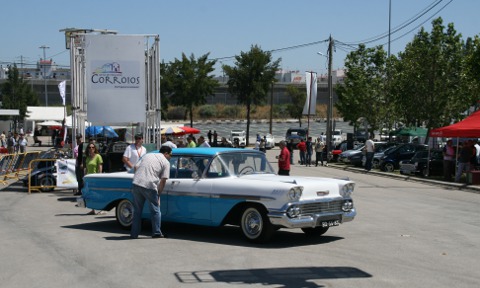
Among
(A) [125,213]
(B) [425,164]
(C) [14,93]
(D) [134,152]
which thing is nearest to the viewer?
(A) [125,213]

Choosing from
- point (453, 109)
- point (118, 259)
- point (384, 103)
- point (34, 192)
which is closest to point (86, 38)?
point (34, 192)

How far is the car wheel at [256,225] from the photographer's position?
33.6 feet

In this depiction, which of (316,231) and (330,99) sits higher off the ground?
(330,99)

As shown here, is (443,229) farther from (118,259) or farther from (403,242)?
(118,259)

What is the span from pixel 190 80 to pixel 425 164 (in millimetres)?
37462

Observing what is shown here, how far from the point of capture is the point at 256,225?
1041 centimetres

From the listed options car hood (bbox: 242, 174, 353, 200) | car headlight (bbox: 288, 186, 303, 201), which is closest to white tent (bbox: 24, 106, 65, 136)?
car hood (bbox: 242, 174, 353, 200)

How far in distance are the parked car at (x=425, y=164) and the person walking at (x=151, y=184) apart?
64.8 ft

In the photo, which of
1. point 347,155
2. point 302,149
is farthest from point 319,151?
point 347,155

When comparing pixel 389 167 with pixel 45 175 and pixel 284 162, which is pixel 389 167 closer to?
pixel 284 162

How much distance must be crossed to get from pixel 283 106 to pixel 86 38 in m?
84.1

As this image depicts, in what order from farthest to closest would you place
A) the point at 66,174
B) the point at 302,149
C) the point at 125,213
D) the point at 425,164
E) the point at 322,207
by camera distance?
the point at 302,149, the point at 425,164, the point at 66,174, the point at 125,213, the point at 322,207

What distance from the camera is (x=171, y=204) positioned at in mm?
11398

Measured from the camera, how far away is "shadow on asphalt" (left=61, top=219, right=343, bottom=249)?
1068 cm
